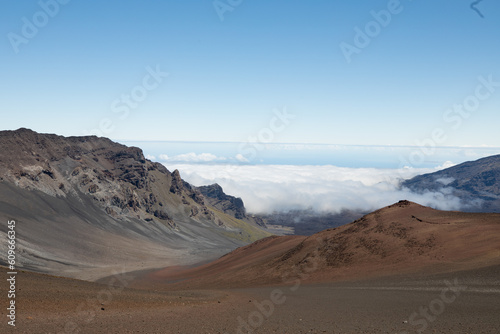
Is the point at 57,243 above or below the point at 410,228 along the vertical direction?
below

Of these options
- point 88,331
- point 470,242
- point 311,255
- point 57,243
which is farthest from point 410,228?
point 57,243

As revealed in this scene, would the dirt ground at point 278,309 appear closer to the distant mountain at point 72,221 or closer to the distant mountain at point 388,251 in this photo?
the distant mountain at point 388,251

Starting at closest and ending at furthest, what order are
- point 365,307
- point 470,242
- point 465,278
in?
point 365,307
point 465,278
point 470,242

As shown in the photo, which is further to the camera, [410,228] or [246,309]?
[410,228]

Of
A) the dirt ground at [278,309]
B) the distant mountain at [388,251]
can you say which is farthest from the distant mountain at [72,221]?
the dirt ground at [278,309]

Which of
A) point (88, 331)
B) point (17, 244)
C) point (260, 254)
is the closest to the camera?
point (88, 331)

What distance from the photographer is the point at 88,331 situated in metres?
19.4

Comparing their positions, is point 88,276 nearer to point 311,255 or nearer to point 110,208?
point 311,255

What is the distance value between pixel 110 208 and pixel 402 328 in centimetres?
17942

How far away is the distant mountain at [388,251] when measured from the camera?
37.2m

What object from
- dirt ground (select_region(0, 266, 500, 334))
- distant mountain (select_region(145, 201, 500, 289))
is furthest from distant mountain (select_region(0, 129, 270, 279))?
dirt ground (select_region(0, 266, 500, 334))

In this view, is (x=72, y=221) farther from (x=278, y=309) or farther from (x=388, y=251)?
(x=278, y=309)

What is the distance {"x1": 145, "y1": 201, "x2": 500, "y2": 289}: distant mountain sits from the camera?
3716cm

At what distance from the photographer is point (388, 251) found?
43.3 meters
